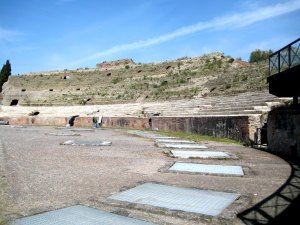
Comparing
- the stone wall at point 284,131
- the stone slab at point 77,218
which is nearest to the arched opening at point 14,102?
the stone wall at point 284,131

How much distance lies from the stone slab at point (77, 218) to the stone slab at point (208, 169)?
11.0 ft

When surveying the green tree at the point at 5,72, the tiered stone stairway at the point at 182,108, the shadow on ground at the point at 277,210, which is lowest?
the shadow on ground at the point at 277,210

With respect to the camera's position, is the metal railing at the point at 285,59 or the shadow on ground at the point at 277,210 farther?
the metal railing at the point at 285,59

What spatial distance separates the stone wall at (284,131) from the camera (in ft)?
30.9

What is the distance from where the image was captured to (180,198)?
5.02m

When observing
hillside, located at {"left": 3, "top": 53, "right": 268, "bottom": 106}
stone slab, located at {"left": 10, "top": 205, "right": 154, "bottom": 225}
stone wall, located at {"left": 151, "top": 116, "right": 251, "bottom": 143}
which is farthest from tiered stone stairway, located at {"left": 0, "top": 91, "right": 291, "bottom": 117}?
stone slab, located at {"left": 10, "top": 205, "right": 154, "bottom": 225}

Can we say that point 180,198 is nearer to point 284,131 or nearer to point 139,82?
point 284,131

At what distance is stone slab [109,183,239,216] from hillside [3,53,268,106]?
1694cm

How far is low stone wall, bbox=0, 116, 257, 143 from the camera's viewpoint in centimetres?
1391

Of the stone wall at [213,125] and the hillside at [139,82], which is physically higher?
the hillside at [139,82]

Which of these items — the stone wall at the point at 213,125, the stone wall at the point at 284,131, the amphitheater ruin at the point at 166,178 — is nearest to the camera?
the amphitheater ruin at the point at 166,178

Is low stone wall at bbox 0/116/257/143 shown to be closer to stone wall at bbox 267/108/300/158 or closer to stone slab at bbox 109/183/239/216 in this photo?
stone wall at bbox 267/108/300/158

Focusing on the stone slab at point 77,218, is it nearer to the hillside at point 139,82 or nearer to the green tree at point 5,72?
the hillside at point 139,82

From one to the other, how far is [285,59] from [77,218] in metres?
7.44
